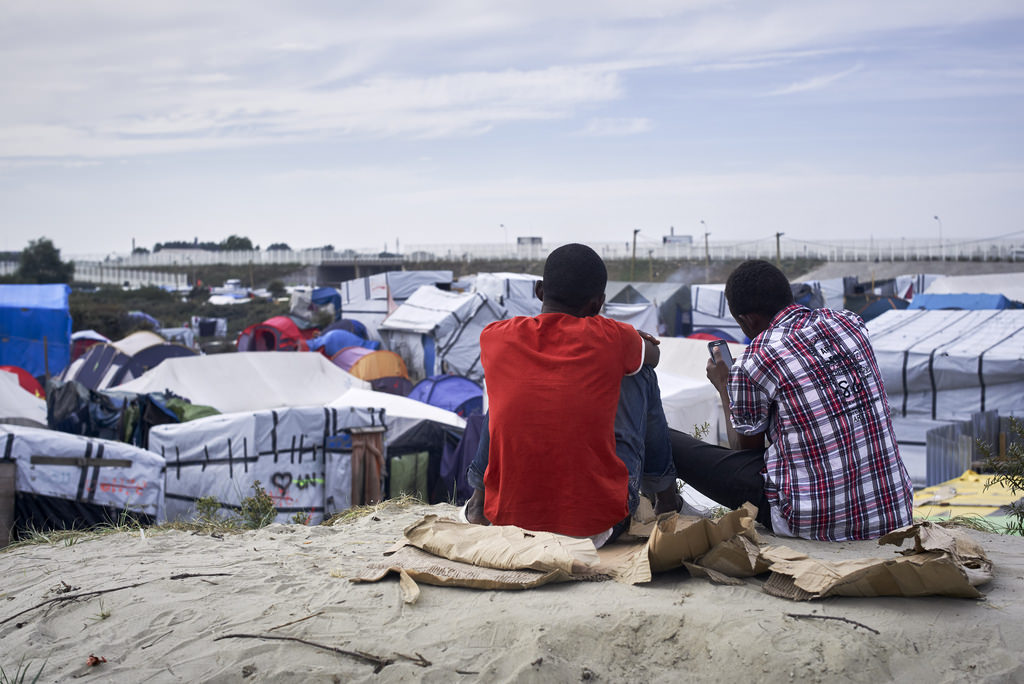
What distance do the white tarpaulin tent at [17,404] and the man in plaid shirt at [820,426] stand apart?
33.2ft

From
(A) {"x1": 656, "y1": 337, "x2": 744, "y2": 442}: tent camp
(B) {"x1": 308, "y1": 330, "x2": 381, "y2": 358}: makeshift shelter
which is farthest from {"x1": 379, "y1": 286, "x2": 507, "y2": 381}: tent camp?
(A) {"x1": 656, "y1": 337, "x2": 744, "y2": 442}: tent camp

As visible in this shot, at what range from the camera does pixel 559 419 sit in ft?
9.36

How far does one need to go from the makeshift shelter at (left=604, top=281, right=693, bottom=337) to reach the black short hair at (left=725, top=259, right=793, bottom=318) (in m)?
20.0

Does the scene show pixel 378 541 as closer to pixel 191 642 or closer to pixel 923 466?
pixel 191 642

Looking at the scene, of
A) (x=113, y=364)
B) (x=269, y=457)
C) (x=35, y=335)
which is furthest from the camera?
(x=35, y=335)

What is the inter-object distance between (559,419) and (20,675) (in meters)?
1.73

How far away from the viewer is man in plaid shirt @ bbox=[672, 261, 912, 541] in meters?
3.05

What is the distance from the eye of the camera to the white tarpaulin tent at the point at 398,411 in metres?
9.97

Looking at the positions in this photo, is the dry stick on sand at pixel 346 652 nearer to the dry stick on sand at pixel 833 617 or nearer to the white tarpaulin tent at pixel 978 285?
the dry stick on sand at pixel 833 617

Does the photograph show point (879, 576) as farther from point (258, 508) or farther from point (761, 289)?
point (258, 508)

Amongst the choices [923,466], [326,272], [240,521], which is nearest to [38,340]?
[240,521]

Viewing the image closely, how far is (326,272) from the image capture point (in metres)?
68.8

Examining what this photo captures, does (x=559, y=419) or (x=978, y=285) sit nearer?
(x=559, y=419)

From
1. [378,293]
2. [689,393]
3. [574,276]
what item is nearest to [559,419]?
[574,276]
